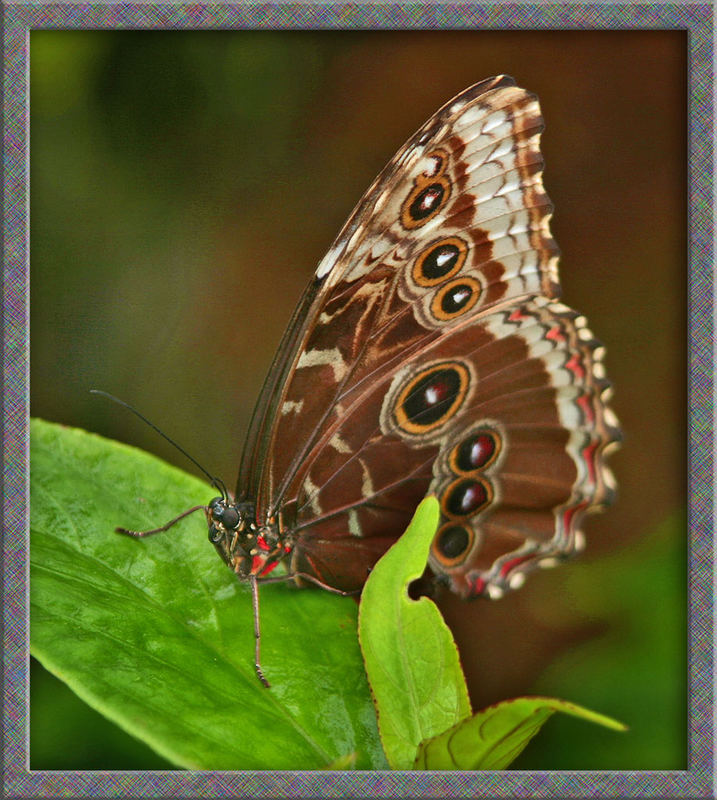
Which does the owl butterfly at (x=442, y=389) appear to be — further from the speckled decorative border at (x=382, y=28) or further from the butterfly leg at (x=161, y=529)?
the speckled decorative border at (x=382, y=28)

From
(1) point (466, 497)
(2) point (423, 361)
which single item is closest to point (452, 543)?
(1) point (466, 497)

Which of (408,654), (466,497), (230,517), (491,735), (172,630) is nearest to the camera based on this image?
(491,735)

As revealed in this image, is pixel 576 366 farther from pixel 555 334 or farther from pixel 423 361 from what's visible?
pixel 423 361

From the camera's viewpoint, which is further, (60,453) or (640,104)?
(640,104)

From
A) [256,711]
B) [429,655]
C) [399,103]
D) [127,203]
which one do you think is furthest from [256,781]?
[399,103]

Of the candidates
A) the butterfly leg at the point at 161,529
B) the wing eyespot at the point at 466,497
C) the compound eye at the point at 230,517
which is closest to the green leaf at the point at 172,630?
the butterfly leg at the point at 161,529

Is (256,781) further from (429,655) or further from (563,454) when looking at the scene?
(563,454)
